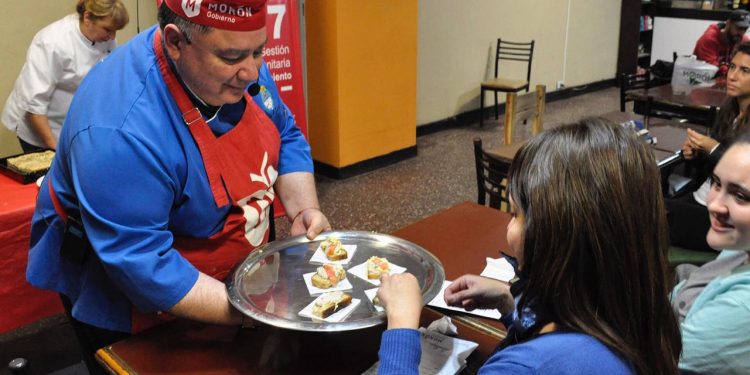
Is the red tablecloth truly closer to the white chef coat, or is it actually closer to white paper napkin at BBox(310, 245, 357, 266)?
the white chef coat

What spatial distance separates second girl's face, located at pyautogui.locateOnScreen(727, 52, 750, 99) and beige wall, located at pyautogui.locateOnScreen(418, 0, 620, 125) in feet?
10.1

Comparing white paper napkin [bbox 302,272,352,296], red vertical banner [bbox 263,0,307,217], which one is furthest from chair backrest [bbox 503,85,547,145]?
white paper napkin [bbox 302,272,352,296]

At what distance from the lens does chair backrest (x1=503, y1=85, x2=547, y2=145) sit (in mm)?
3260

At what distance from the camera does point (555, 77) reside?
26.1 feet

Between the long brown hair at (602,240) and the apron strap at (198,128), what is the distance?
727 millimetres

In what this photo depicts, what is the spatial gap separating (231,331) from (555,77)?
7.24m

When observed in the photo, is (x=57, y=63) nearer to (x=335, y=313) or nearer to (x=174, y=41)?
(x=174, y=41)

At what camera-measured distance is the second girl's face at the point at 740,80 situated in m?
3.19

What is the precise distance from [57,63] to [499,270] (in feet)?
8.19

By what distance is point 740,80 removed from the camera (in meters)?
3.21

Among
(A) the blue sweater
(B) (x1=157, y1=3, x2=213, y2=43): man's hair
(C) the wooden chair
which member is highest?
(B) (x1=157, y1=3, x2=213, y2=43): man's hair

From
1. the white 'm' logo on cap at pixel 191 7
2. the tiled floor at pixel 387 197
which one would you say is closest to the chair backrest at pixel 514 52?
the tiled floor at pixel 387 197

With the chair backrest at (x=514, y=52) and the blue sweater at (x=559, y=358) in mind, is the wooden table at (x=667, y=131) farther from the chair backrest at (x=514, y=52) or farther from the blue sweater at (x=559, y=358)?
the chair backrest at (x=514, y=52)

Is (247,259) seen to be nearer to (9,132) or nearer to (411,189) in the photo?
(9,132)
